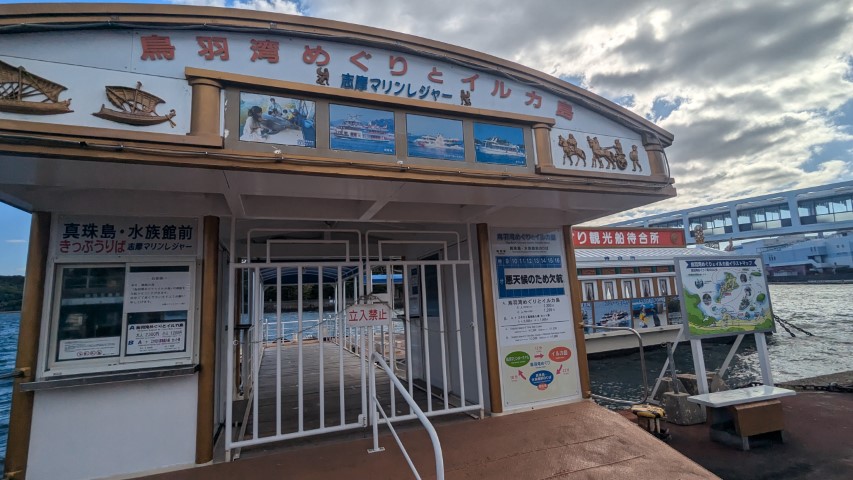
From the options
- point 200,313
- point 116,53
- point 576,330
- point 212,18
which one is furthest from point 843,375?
point 116,53

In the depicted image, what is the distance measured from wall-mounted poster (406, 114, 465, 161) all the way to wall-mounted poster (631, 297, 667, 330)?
10360 millimetres

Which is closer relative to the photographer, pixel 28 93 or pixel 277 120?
pixel 28 93

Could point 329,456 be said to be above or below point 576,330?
below

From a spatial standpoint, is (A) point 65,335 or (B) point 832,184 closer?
(A) point 65,335

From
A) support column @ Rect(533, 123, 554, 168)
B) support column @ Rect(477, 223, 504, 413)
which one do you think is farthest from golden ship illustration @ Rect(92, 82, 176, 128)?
support column @ Rect(477, 223, 504, 413)

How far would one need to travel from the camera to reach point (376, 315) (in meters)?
3.57

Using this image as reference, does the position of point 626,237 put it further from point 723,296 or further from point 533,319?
point 533,319

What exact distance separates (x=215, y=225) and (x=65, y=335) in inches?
53.7

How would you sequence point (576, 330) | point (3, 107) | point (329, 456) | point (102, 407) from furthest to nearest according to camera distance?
1. point (576, 330)
2. point (329, 456)
3. point (102, 407)
4. point (3, 107)

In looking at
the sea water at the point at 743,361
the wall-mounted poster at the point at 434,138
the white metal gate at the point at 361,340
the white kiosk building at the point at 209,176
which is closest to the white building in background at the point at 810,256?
the sea water at the point at 743,361

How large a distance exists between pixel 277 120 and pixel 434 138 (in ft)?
3.99

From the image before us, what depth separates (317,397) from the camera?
201 inches

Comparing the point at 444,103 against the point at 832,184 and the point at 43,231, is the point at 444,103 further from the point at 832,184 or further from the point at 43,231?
the point at 832,184

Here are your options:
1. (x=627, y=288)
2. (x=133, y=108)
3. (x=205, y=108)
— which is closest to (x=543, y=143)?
(x=205, y=108)
